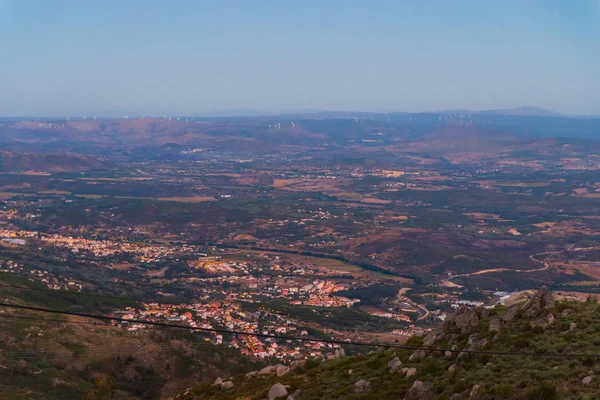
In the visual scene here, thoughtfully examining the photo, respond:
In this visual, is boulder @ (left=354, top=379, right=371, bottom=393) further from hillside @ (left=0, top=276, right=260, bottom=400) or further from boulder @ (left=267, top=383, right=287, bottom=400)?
hillside @ (left=0, top=276, right=260, bottom=400)

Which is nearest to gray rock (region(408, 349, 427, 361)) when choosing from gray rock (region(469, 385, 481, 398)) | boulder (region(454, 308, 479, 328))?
boulder (region(454, 308, 479, 328))

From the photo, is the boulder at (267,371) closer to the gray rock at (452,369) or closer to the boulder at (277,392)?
the boulder at (277,392)

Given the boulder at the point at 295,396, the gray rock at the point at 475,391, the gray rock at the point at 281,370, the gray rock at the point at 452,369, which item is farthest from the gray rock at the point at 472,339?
the gray rock at the point at 281,370

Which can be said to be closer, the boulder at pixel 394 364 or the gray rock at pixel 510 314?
the boulder at pixel 394 364

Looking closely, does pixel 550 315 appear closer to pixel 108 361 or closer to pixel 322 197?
pixel 108 361

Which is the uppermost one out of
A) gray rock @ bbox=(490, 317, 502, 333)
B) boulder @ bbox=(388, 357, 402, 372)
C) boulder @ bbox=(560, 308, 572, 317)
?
boulder @ bbox=(560, 308, 572, 317)

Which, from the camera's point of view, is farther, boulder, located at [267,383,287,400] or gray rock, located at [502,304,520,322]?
gray rock, located at [502,304,520,322]
